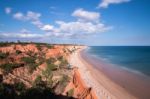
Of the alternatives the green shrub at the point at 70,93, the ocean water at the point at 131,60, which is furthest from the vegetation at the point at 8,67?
the ocean water at the point at 131,60

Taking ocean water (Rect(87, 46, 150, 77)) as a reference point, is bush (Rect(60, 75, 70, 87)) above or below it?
above

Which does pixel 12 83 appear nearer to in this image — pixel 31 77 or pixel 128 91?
pixel 31 77

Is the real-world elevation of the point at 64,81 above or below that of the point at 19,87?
below

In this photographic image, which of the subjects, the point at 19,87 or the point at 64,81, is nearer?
the point at 19,87

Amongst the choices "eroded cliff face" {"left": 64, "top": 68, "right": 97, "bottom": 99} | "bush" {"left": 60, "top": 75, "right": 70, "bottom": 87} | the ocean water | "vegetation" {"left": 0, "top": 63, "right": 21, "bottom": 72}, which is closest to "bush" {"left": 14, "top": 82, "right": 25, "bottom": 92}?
"eroded cliff face" {"left": 64, "top": 68, "right": 97, "bottom": 99}

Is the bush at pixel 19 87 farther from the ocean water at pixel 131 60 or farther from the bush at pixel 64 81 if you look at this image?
the ocean water at pixel 131 60

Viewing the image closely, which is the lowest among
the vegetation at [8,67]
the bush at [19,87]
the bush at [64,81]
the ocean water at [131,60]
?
the ocean water at [131,60]

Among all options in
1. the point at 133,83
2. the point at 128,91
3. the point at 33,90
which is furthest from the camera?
the point at 133,83

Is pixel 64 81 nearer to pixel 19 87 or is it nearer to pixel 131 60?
pixel 19 87

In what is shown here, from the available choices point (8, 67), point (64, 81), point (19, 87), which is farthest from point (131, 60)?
point (19, 87)

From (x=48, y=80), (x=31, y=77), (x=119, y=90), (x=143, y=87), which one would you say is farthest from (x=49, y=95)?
(x=143, y=87)

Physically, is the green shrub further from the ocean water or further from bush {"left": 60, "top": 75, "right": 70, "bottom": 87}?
the ocean water
